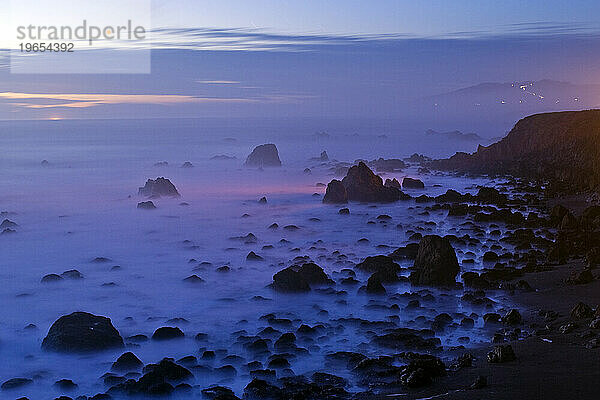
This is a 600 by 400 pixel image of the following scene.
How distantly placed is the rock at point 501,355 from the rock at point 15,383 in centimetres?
1254

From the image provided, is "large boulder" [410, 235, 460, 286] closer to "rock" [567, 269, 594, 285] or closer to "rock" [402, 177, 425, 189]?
"rock" [567, 269, 594, 285]

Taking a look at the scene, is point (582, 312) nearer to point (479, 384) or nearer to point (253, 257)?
point (479, 384)

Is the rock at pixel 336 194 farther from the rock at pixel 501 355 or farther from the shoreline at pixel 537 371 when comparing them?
the rock at pixel 501 355

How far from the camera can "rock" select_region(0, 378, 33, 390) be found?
17956 millimetres

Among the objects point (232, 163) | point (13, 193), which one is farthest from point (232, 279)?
point (232, 163)

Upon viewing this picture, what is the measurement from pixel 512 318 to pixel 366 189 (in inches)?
1257

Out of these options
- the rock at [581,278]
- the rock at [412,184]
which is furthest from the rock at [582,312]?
the rock at [412,184]

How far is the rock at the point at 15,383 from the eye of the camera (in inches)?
707

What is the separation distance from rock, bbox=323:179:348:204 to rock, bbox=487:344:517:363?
36.0 m

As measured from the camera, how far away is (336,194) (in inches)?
2064

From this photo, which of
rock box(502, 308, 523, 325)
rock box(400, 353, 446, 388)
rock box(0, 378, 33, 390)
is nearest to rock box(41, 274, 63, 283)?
rock box(0, 378, 33, 390)

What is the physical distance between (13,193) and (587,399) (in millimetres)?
78822

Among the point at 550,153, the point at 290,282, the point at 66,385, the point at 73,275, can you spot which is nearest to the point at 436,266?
the point at 290,282

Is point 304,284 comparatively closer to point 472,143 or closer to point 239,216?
point 239,216
